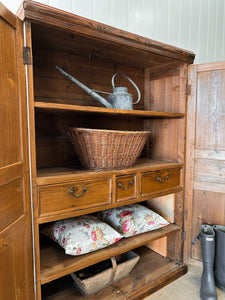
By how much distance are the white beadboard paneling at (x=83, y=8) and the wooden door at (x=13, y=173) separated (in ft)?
2.44

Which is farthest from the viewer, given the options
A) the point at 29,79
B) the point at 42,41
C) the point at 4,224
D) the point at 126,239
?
the point at 126,239

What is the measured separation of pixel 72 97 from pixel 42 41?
0.38 m

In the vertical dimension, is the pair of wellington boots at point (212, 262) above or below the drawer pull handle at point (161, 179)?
below

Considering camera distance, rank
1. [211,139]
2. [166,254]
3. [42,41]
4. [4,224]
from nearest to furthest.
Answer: [4,224] < [42,41] < [211,139] < [166,254]

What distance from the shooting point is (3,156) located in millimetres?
842

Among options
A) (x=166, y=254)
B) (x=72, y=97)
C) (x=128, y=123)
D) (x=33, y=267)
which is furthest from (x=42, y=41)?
(x=166, y=254)

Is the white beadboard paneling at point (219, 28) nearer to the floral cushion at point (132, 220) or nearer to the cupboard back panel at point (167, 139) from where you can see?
the cupboard back panel at point (167, 139)

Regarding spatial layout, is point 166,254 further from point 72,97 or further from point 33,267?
point 72,97

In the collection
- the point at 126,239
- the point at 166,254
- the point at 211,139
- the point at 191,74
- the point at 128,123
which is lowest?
the point at 166,254

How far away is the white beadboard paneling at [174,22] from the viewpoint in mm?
2129

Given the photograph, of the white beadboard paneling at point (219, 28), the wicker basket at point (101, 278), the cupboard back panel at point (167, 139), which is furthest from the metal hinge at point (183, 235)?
the white beadboard paneling at point (219, 28)

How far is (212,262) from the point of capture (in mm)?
1465

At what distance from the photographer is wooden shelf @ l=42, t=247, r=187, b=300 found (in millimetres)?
1382

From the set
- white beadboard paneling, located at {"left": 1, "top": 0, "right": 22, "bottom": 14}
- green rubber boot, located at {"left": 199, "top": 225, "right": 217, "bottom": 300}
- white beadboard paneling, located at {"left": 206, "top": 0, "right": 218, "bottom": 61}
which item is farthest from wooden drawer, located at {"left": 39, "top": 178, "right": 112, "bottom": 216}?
white beadboard paneling, located at {"left": 206, "top": 0, "right": 218, "bottom": 61}
